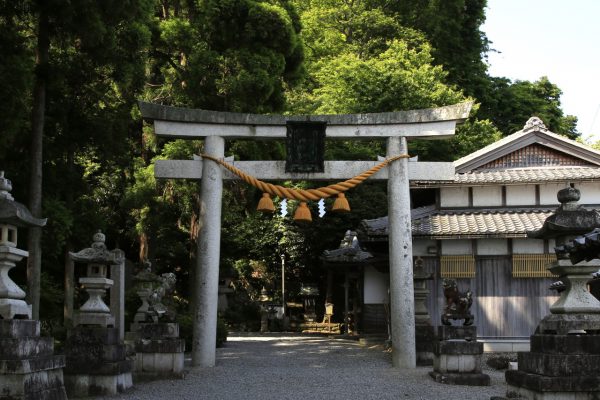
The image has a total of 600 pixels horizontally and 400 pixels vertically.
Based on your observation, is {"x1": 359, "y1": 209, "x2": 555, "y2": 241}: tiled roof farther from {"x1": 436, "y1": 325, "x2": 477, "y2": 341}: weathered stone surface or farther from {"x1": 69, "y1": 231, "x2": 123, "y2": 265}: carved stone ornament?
{"x1": 69, "y1": 231, "x2": 123, "y2": 265}: carved stone ornament

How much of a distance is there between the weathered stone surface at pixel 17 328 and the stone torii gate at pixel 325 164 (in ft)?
20.3

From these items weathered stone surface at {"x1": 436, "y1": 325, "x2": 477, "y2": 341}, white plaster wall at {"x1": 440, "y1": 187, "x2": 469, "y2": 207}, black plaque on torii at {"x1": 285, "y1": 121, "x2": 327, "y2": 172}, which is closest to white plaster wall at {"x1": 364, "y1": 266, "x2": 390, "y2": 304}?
white plaster wall at {"x1": 440, "y1": 187, "x2": 469, "y2": 207}

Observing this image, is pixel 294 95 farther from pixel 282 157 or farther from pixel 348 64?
pixel 282 157

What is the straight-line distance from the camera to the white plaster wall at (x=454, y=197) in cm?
2023

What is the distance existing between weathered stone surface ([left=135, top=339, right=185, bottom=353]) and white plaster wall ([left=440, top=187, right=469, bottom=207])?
1053 centimetres

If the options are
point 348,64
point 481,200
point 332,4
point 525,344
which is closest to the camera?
point 525,344

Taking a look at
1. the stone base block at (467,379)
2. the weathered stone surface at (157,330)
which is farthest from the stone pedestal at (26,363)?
the stone base block at (467,379)

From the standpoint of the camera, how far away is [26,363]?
8016mm

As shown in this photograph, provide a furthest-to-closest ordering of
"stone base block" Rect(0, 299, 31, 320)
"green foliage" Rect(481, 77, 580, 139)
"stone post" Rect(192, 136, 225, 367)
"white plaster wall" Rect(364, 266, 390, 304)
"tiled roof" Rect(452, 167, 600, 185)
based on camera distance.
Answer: "green foliage" Rect(481, 77, 580, 139)
"white plaster wall" Rect(364, 266, 390, 304)
"tiled roof" Rect(452, 167, 600, 185)
"stone post" Rect(192, 136, 225, 367)
"stone base block" Rect(0, 299, 31, 320)

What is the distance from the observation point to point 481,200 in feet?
66.0

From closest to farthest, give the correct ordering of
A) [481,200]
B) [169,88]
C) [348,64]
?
[481,200] → [169,88] → [348,64]

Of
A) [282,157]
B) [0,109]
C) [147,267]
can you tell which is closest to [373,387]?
[147,267]

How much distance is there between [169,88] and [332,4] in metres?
20.1

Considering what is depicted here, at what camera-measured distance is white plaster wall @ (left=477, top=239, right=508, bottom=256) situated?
1891 cm
